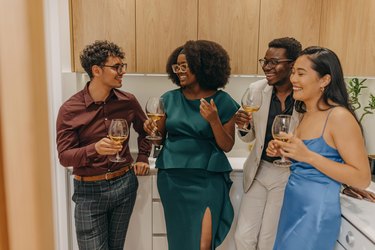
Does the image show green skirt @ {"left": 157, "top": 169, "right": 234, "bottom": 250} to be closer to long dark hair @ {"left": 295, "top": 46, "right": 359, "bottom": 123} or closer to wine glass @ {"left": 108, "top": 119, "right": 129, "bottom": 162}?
wine glass @ {"left": 108, "top": 119, "right": 129, "bottom": 162}

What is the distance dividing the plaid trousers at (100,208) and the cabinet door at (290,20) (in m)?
1.35

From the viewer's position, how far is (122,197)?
5.94ft

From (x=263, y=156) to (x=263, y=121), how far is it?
7.6 inches

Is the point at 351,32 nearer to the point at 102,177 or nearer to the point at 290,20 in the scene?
the point at 290,20

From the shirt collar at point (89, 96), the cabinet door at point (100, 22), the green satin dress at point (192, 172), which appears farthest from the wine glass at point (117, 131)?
the cabinet door at point (100, 22)

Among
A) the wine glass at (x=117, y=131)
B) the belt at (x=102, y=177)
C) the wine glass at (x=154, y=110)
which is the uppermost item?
the wine glass at (x=154, y=110)

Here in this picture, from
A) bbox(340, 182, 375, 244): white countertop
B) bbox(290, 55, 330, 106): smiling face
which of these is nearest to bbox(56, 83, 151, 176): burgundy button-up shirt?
bbox(290, 55, 330, 106): smiling face

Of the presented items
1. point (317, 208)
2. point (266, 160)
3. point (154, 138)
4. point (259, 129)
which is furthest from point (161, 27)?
point (317, 208)

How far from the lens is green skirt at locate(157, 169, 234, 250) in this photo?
6.17ft

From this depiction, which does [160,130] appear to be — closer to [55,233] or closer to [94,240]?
[94,240]

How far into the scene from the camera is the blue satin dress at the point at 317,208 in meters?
1.37

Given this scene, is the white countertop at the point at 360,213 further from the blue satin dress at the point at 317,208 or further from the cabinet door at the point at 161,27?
the cabinet door at the point at 161,27

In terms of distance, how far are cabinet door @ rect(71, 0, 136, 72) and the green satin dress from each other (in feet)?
2.35

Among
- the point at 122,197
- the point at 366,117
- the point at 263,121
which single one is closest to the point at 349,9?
the point at 366,117
